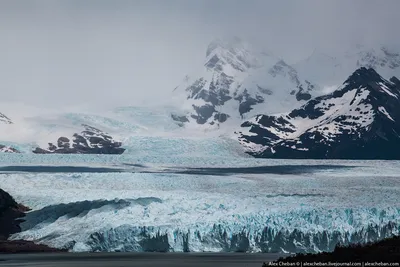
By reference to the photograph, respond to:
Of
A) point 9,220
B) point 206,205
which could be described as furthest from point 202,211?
point 9,220

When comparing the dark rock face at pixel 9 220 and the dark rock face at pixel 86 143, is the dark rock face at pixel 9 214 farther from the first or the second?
the dark rock face at pixel 86 143

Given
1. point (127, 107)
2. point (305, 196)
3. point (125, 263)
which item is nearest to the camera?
point (125, 263)

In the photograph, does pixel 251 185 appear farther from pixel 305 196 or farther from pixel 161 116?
pixel 161 116

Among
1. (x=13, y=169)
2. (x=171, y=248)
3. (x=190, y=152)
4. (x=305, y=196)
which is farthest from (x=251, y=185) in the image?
(x=190, y=152)

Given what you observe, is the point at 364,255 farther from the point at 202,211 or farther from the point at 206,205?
the point at 206,205

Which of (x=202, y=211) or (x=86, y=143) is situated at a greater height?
(x=86, y=143)

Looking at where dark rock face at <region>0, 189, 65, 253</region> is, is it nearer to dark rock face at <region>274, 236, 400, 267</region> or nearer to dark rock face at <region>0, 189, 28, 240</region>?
dark rock face at <region>0, 189, 28, 240</region>
